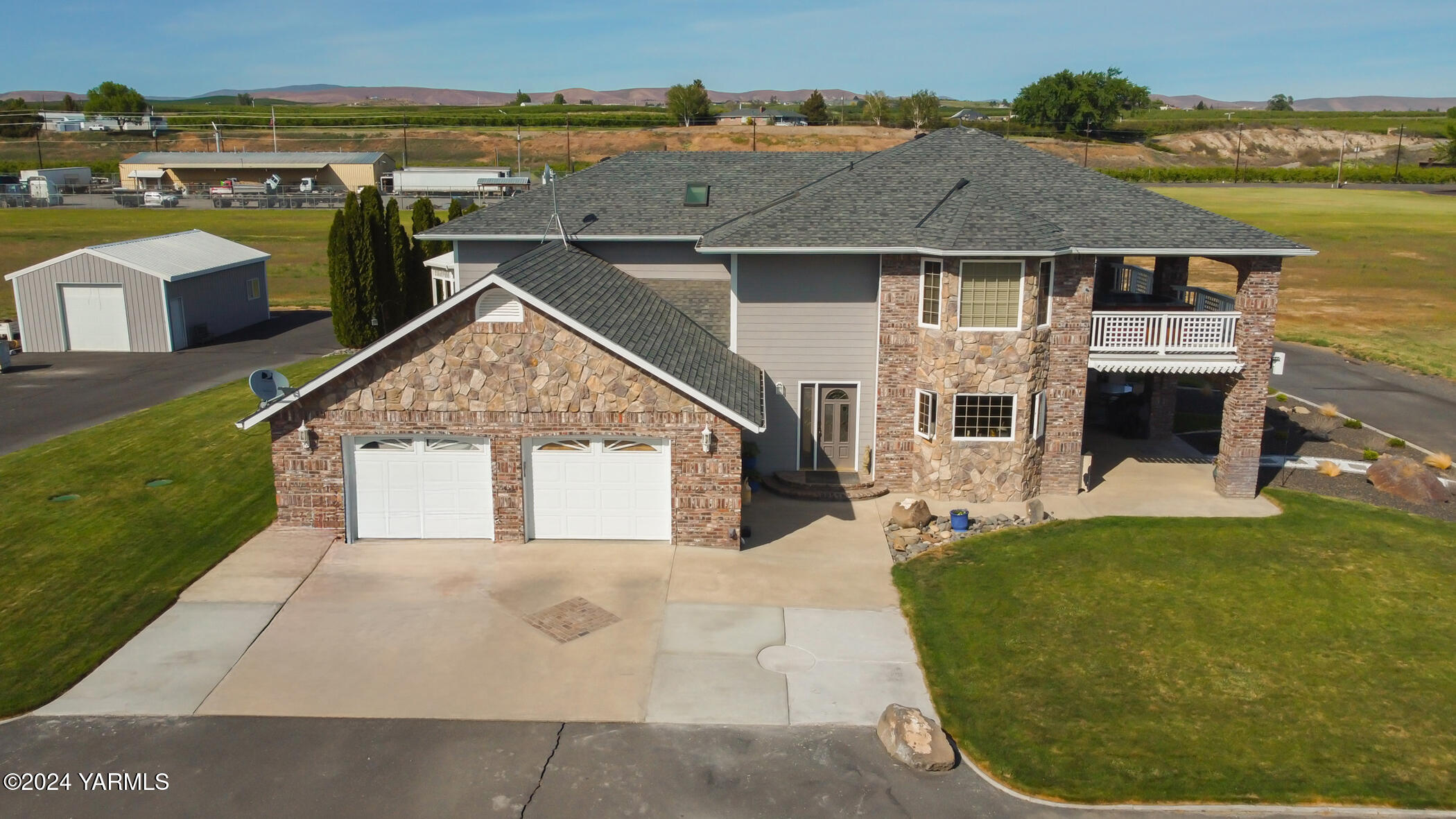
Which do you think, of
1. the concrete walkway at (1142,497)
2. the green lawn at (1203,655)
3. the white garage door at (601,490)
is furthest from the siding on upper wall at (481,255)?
the green lawn at (1203,655)

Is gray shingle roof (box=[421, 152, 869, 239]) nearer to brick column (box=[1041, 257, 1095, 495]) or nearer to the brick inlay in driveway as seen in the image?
brick column (box=[1041, 257, 1095, 495])

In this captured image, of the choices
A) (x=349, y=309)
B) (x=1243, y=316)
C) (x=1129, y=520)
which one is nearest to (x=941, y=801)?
(x=1129, y=520)

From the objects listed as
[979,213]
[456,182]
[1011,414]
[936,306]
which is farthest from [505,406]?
[456,182]

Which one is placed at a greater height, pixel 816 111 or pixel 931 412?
pixel 816 111

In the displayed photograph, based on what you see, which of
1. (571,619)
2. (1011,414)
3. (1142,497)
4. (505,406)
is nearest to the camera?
(571,619)

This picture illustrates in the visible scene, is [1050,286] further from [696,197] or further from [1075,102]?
[1075,102]

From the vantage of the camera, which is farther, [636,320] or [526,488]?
[636,320]
